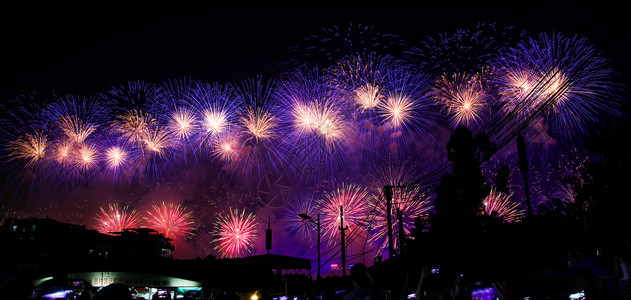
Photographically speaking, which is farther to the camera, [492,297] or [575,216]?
[575,216]

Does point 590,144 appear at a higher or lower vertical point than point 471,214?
higher

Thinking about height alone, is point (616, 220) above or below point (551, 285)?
above

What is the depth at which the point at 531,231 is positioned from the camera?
2644cm

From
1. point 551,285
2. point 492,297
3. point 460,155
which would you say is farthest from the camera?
point 460,155

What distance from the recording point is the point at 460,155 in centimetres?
4359

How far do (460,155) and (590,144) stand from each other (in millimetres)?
12787

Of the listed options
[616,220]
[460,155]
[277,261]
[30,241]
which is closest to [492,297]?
[616,220]

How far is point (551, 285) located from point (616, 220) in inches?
1093

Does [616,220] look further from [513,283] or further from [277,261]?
[513,283]

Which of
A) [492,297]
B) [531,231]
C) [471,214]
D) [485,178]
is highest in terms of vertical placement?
[485,178]

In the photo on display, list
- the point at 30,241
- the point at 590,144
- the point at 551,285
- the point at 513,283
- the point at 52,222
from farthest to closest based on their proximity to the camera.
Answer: the point at 52,222 < the point at 30,241 < the point at 590,144 < the point at 551,285 < the point at 513,283

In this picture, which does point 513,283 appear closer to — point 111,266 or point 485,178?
point 485,178

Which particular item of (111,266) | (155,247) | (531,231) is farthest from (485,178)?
(155,247)

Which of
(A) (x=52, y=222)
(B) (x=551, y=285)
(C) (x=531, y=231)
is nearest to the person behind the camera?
(B) (x=551, y=285)
